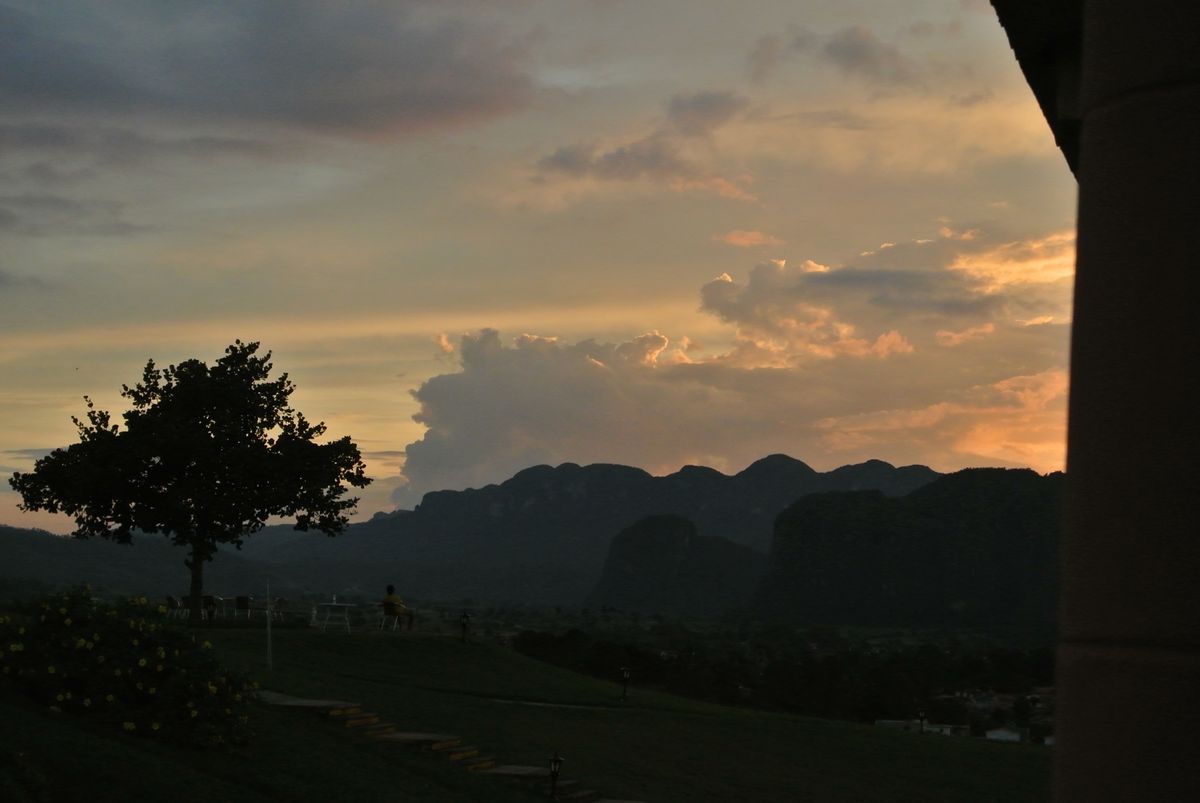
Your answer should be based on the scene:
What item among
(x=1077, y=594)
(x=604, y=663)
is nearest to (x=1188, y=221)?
(x=1077, y=594)

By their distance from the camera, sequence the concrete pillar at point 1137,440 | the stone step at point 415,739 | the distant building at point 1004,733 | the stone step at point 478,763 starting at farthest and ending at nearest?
1. the distant building at point 1004,733
2. the stone step at point 415,739
3. the stone step at point 478,763
4. the concrete pillar at point 1137,440

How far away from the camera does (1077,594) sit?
3.39 meters

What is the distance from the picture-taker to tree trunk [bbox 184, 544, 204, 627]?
3712 cm

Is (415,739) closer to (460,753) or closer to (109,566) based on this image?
(460,753)

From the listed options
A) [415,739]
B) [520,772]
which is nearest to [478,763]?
[520,772]

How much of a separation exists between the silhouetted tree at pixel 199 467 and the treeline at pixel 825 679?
34.4 ft

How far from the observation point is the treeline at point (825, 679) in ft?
143

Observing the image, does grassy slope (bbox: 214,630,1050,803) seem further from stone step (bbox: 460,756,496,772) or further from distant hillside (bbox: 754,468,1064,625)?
distant hillside (bbox: 754,468,1064,625)

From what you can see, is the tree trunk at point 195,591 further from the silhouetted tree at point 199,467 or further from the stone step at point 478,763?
the stone step at point 478,763

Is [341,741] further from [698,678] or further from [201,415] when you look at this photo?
[698,678]

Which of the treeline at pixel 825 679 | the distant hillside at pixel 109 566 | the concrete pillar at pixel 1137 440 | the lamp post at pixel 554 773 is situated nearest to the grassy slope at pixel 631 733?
the lamp post at pixel 554 773

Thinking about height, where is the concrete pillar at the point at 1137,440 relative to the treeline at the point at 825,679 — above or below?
above

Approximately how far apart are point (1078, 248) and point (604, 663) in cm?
4179

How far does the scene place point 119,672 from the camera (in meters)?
16.4
